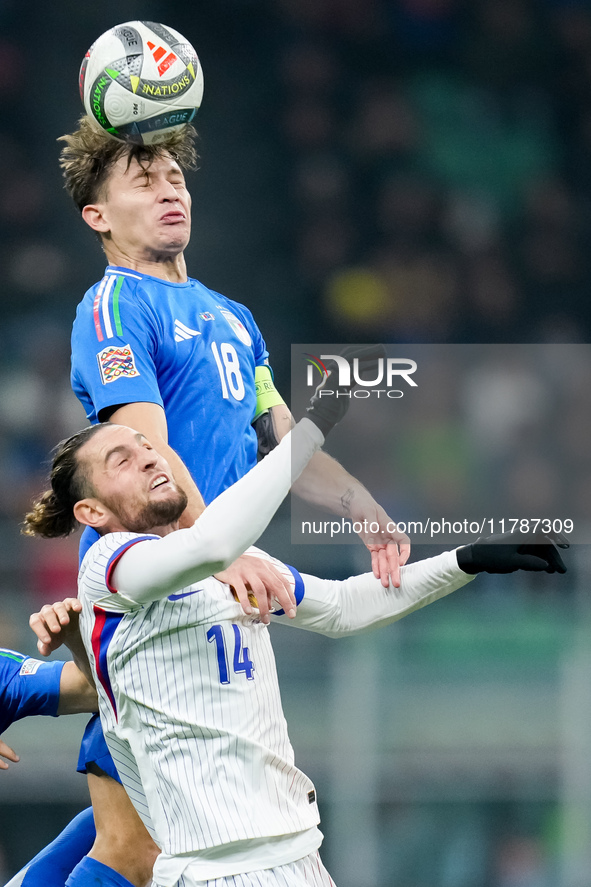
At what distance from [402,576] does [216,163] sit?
19.7ft

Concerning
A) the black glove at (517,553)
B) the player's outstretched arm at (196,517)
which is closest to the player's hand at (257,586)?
the player's outstretched arm at (196,517)

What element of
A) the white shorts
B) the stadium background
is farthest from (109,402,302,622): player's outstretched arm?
the stadium background

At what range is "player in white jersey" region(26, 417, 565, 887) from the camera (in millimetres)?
2338

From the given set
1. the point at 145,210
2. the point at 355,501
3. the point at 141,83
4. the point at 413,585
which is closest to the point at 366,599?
the point at 413,585

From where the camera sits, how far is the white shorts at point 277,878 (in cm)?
243

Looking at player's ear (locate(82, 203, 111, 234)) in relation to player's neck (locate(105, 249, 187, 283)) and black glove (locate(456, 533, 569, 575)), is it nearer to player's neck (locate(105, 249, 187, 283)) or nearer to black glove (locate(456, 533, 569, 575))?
player's neck (locate(105, 249, 187, 283))

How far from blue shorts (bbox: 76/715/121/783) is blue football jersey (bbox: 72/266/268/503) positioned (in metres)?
0.73

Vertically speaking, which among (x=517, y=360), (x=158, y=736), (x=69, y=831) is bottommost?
(x=69, y=831)

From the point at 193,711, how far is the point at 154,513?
0.46m

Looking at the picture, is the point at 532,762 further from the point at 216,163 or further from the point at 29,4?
the point at 29,4

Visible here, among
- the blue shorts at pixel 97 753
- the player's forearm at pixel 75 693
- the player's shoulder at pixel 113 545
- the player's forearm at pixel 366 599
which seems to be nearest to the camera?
the player's shoulder at pixel 113 545

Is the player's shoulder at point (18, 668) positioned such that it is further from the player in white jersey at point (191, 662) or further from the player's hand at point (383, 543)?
the player's hand at point (383, 543)

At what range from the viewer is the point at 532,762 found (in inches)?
212

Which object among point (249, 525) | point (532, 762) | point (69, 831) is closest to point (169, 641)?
point (249, 525)
